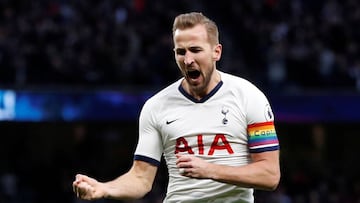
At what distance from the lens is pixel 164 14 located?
20922mm

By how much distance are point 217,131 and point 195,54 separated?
1.68ft

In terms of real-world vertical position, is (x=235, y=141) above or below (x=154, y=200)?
above

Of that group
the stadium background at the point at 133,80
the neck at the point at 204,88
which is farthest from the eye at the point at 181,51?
the stadium background at the point at 133,80

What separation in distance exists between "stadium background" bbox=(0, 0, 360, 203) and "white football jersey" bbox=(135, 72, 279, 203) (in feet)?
36.2

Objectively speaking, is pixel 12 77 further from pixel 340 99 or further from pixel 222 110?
pixel 222 110

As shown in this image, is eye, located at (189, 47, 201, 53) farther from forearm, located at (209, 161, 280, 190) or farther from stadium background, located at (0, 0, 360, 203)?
stadium background, located at (0, 0, 360, 203)

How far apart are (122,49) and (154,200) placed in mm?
3370

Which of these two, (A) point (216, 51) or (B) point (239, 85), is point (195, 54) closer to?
(A) point (216, 51)

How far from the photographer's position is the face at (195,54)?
627cm

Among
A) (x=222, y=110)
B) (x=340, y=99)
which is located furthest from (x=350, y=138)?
(x=222, y=110)

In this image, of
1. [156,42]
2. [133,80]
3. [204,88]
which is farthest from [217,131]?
[156,42]

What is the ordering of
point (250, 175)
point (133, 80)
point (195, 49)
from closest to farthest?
point (250, 175) → point (195, 49) → point (133, 80)

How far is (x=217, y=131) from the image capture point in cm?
641

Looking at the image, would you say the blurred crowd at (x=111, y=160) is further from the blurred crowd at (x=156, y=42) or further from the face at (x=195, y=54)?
the face at (x=195, y=54)
